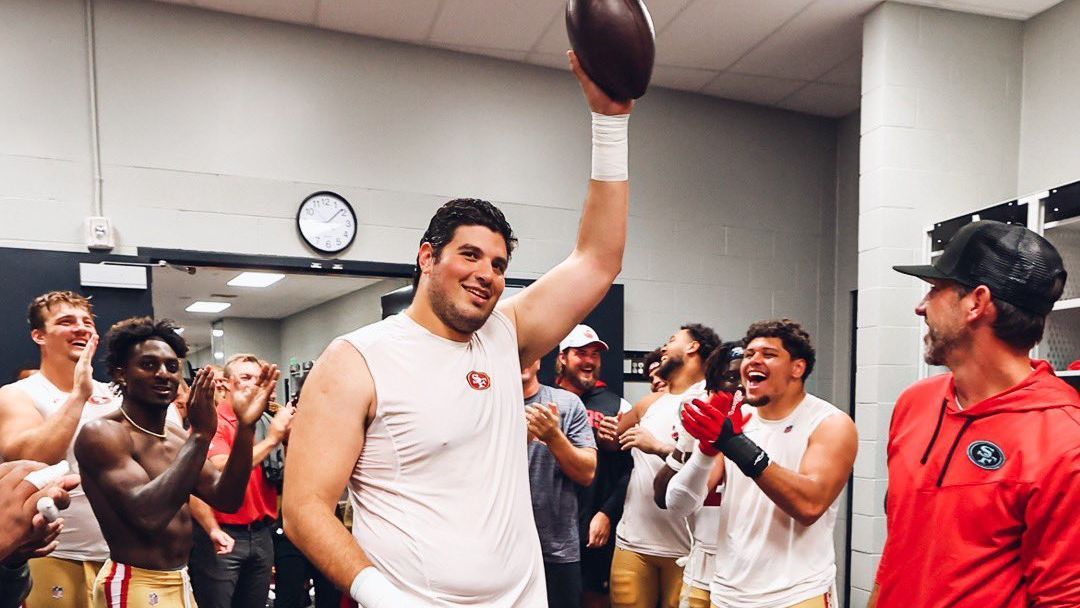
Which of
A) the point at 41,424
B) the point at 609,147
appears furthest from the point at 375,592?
the point at 41,424

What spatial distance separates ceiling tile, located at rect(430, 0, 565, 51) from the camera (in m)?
4.76

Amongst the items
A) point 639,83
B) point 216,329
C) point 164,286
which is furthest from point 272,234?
point 639,83

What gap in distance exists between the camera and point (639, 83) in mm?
1729

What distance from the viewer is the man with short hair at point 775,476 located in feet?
7.73

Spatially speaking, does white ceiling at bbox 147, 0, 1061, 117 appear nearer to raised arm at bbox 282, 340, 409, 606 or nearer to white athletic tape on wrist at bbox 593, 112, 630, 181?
white athletic tape on wrist at bbox 593, 112, 630, 181

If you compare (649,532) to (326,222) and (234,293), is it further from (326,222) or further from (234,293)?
(234,293)

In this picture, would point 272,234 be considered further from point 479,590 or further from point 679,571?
point 479,590

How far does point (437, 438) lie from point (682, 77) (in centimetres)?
487

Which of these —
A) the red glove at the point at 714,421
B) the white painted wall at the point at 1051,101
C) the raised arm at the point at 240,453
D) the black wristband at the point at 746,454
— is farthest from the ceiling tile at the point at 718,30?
the raised arm at the point at 240,453

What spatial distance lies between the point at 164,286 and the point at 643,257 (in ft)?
11.2

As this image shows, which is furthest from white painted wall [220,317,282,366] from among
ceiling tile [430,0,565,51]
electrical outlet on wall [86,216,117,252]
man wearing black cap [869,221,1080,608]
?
man wearing black cap [869,221,1080,608]

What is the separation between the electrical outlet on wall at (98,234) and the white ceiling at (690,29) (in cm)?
146

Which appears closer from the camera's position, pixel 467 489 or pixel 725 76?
pixel 467 489

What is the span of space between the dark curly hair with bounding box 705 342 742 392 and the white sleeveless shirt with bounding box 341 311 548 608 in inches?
79.5
